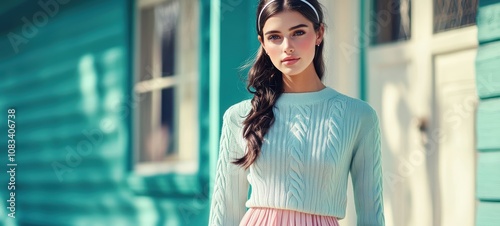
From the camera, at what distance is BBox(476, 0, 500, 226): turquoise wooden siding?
2.99m

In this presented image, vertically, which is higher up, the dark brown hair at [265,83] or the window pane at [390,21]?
the window pane at [390,21]

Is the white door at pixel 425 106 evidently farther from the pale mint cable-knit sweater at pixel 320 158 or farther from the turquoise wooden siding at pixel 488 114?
the pale mint cable-knit sweater at pixel 320 158

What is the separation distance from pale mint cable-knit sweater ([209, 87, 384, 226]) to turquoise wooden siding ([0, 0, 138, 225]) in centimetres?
357

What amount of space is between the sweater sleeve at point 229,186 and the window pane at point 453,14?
1498mm

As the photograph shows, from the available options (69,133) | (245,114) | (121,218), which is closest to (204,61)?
(121,218)

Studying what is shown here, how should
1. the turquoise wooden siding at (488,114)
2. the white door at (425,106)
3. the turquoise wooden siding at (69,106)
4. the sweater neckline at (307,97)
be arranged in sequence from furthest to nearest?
the turquoise wooden siding at (69,106)
the white door at (425,106)
the turquoise wooden siding at (488,114)
the sweater neckline at (307,97)

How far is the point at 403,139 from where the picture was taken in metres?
3.80

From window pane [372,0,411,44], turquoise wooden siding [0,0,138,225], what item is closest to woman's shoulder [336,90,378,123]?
window pane [372,0,411,44]

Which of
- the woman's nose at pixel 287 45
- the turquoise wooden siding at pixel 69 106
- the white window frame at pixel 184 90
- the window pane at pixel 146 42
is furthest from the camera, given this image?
the turquoise wooden siding at pixel 69 106

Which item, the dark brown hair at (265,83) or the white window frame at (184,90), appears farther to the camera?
the white window frame at (184,90)

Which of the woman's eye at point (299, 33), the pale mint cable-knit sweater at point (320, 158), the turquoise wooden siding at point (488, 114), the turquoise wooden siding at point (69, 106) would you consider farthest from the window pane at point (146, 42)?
the woman's eye at point (299, 33)

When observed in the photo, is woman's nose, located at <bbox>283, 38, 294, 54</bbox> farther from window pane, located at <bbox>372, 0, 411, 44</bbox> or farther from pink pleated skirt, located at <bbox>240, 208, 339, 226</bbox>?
window pane, located at <bbox>372, 0, 411, 44</bbox>

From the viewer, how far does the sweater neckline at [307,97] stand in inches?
91.8

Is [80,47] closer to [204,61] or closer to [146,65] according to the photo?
[146,65]
